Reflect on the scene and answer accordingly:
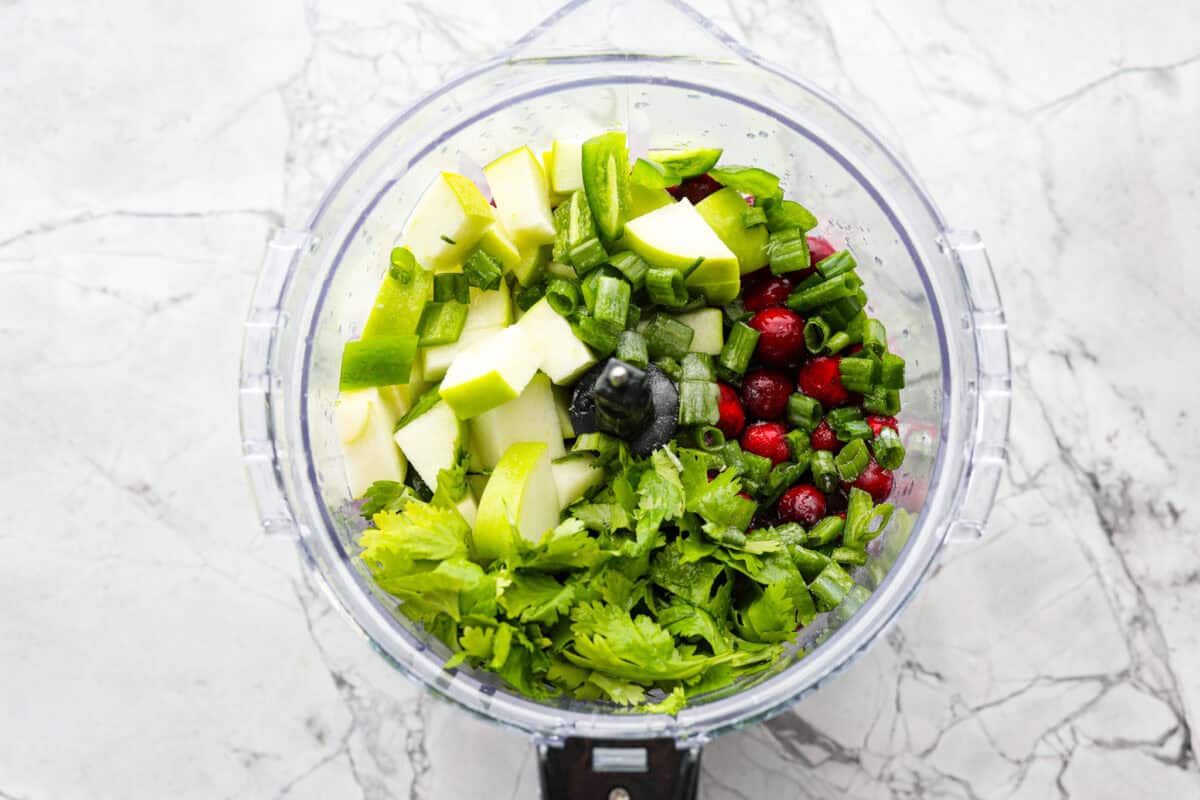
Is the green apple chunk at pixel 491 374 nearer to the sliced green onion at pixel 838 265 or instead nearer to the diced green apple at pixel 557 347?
the diced green apple at pixel 557 347

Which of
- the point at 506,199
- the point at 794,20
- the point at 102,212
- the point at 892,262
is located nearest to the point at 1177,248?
the point at 892,262

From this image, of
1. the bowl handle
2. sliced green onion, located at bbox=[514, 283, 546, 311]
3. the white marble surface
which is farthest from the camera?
the white marble surface

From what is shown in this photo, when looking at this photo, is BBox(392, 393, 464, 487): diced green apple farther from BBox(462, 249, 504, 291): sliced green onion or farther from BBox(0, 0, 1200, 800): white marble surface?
BBox(0, 0, 1200, 800): white marble surface

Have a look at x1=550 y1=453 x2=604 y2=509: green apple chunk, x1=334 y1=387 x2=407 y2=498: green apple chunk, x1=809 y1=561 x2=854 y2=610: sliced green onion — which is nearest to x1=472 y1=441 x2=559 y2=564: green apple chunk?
x1=550 y1=453 x2=604 y2=509: green apple chunk

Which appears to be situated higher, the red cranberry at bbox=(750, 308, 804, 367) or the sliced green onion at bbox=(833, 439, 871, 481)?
the red cranberry at bbox=(750, 308, 804, 367)

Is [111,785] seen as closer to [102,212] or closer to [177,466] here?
[177,466]

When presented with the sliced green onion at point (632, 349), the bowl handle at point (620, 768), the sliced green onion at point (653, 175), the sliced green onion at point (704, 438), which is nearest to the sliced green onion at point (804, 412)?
the sliced green onion at point (704, 438)

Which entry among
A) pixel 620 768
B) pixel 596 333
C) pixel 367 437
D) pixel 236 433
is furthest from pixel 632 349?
pixel 236 433
